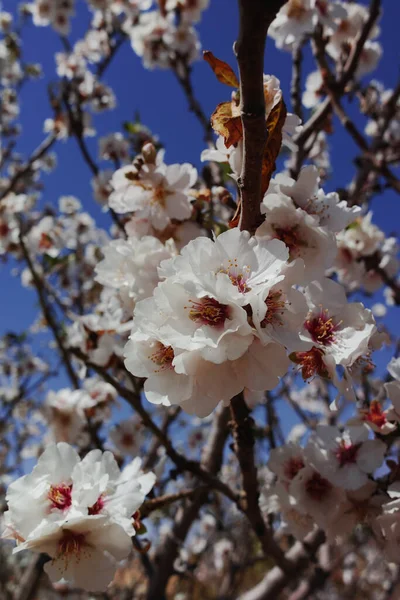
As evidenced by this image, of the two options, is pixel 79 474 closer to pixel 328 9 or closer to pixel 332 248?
pixel 332 248

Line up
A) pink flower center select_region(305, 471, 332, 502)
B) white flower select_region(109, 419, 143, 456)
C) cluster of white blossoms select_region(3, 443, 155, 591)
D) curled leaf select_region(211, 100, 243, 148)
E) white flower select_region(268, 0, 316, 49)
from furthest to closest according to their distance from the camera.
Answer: white flower select_region(109, 419, 143, 456)
white flower select_region(268, 0, 316, 49)
pink flower center select_region(305, 471, 332, 502)
cluster of white blossoms select_region(3, 443, 155, 591)
curled leaf select_region(211, 100, 243, 148)

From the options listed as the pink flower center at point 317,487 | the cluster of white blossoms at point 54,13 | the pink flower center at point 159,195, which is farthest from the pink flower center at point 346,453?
the cluster of white blossoms at point 54,13

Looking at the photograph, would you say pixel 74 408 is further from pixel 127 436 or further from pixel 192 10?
pixel 192 10

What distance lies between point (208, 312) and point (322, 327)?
0.33 meters

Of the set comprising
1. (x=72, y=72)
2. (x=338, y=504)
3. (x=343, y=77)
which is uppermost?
(x=72, y=72)

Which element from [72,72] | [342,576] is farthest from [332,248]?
[342,576]

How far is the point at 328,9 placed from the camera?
2654mm

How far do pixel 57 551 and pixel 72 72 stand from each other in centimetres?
478

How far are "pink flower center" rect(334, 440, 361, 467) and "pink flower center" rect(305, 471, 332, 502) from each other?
0.35 ft

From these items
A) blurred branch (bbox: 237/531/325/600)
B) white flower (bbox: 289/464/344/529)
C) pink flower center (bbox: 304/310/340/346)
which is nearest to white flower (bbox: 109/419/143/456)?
blurred branch (bbox: 237/531/325/600)

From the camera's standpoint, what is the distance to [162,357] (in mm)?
914

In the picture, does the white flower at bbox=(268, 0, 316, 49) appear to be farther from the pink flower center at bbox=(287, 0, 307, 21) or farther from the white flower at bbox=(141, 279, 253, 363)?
the white flower at bbox=(141, 279, 253, 363)

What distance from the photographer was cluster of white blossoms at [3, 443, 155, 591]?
1.00m

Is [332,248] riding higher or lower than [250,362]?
higher
